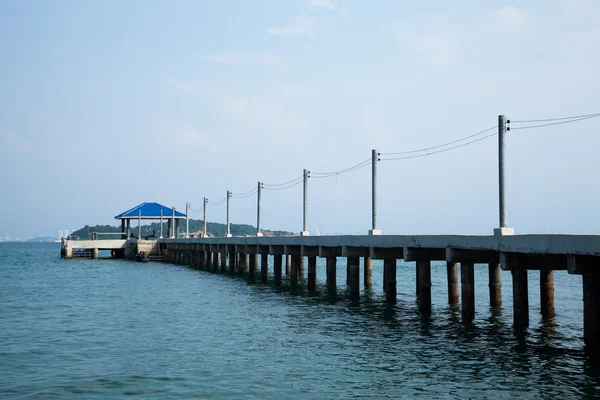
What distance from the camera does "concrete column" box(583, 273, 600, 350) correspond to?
17812 millimetres

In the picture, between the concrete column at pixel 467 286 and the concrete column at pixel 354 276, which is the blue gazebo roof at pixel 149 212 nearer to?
the concrete column at pixel 354 276

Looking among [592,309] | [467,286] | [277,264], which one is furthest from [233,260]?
[592,309]

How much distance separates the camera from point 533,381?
1538cm

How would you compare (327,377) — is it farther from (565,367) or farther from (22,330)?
(22,330)

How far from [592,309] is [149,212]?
266 ft

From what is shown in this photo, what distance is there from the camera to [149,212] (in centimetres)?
9331

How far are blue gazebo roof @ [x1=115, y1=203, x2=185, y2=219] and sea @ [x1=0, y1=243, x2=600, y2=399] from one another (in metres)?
57.7

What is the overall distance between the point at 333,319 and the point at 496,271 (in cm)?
831

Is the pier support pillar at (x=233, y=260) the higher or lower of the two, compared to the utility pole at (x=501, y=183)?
lower

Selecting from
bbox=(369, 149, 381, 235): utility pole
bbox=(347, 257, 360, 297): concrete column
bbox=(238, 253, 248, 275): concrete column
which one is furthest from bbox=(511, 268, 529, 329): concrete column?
bbox=(238, 253, 248, 275): concrete column

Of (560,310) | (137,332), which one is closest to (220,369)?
(137,332)

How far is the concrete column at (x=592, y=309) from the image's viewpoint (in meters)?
17.8

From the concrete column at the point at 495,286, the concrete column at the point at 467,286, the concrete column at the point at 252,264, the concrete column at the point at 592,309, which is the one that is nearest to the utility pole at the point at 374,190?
the concrete column at the point at 495,286

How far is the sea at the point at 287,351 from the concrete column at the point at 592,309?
19.0 inches
